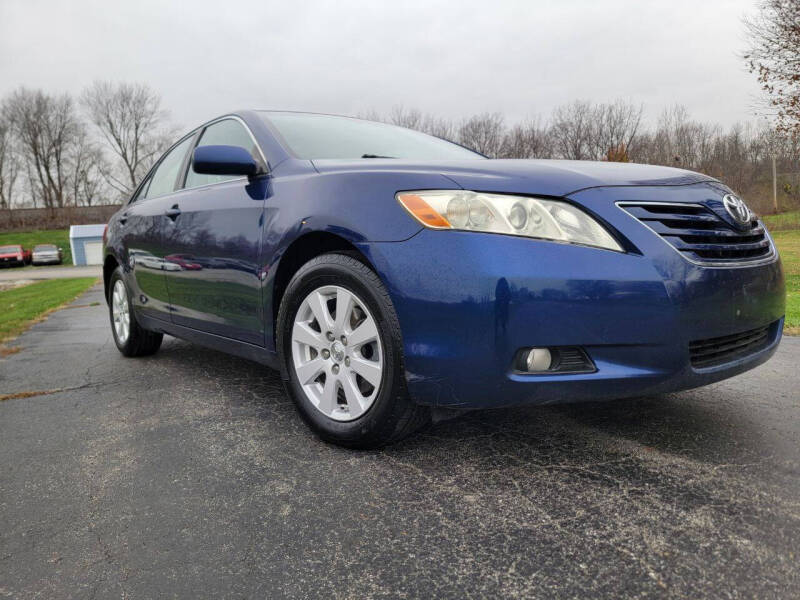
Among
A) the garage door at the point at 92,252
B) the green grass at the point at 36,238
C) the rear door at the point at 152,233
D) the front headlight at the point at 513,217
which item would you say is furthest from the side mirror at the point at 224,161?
the green grass at the point at 36,238

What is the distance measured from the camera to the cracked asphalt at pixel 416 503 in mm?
1589

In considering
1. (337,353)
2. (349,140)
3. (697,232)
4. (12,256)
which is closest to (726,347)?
(697,232)

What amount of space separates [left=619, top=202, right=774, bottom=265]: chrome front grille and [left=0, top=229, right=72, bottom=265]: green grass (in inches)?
2188

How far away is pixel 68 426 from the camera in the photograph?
3035 mm

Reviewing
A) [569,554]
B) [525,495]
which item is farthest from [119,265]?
[569,554]

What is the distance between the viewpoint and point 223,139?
12.1 ft

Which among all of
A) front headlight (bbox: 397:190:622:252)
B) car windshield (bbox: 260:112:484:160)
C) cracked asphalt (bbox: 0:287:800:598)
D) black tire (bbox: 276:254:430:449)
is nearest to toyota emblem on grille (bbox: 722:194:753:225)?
front headlight (bbox: 397:190:622:252)

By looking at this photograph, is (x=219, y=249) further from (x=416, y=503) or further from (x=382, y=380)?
(x=416, y=503)

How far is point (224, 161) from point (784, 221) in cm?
3423

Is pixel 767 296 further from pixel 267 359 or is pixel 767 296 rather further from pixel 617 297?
pixel 267 359

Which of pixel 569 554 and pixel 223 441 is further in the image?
pixel 223 441

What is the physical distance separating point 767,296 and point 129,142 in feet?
220

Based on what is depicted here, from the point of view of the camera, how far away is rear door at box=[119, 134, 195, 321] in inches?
157

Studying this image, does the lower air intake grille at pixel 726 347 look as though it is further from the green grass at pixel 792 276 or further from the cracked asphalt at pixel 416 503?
the green grass at pixel 792 276
